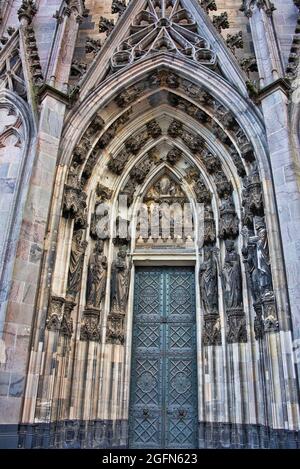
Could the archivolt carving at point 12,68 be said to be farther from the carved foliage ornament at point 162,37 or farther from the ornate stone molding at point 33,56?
the carved foliage ornament at point 162,37

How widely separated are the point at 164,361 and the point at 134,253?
7.10 ft

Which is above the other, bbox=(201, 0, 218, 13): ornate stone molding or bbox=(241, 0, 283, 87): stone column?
bbox=(201, 0, 218, 13): ornate stone molding

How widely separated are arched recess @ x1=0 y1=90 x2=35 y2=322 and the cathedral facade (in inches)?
1.4

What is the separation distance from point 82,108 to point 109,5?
4.04m

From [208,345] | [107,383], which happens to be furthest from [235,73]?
[107,383]

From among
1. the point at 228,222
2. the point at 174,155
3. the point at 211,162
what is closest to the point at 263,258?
the point at 228,222

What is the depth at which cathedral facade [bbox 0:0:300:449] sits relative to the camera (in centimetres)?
541

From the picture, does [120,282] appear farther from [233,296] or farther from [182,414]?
[182,414]

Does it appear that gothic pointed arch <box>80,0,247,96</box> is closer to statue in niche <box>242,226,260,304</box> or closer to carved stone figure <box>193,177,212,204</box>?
carved stone figure <box>193,177,212,204</box>

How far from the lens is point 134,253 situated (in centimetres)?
777

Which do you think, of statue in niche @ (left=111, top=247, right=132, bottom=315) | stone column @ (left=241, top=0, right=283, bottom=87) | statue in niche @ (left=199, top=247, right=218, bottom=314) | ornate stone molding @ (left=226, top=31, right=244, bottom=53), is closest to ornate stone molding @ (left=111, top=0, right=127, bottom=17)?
ornate stone molding @ (left=226, top=31, right=244, bottom=53)
